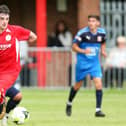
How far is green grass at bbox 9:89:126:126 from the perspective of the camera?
47.5ft

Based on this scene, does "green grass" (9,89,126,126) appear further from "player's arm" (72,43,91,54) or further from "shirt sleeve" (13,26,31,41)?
"shirt sleeve" (13,26,31,41)

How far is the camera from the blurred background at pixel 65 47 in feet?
80.1

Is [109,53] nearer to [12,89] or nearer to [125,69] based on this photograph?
[125,69]

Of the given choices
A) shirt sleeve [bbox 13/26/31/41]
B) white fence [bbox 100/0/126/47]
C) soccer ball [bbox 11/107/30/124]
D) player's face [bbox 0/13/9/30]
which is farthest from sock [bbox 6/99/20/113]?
white fence [bbox 100/0/126/47]

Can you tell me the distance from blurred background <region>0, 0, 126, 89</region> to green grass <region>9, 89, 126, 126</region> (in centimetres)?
63

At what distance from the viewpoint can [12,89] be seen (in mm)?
13344

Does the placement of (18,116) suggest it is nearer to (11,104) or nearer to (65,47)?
(11,104)

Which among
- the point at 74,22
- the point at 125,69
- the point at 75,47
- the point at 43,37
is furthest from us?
the point at 74,22

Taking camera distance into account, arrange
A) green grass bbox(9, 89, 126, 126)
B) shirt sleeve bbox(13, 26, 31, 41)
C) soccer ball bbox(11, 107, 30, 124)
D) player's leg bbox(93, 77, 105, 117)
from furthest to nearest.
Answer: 1. player's leg bbox(93, 77, 105, 117)
2. green grass bbox(9, 89, 126, 126)
3. shirt sleeve bbox(13, 26, 31, 41)
4. soccer ball bbox(11, 107, 30, 124)

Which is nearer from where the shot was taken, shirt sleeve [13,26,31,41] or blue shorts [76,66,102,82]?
shirt sleeve [13,26,31,41]

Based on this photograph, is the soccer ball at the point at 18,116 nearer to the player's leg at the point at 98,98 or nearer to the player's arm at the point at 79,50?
the player's leg at the point at 98,98

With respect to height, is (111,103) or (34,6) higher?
(34,6)

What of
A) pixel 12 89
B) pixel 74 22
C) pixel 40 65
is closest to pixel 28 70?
pixel 40 65

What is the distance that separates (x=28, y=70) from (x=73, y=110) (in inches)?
295
